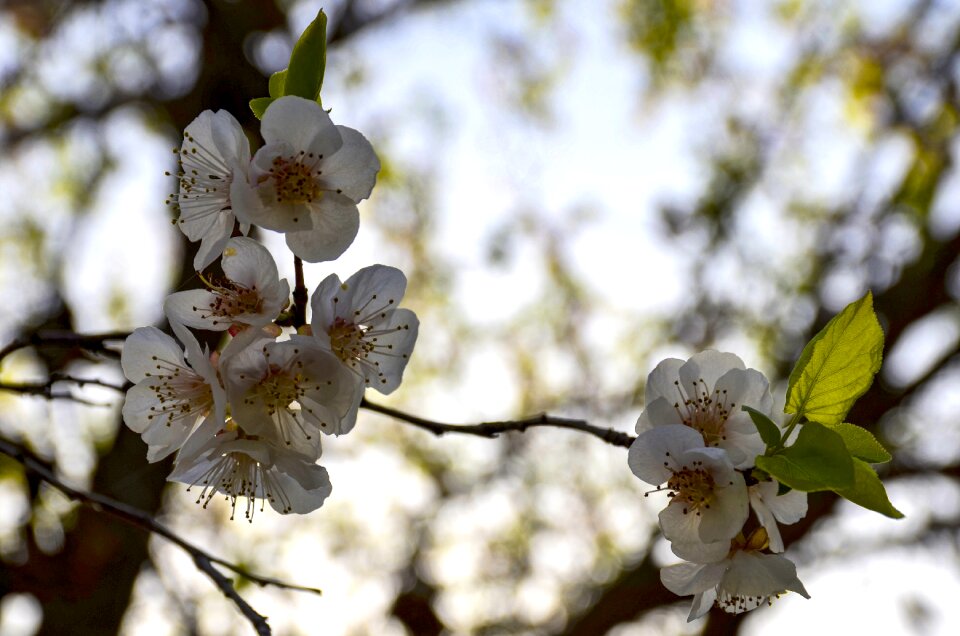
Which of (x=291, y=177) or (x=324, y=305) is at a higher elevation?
(x=291, y=177)

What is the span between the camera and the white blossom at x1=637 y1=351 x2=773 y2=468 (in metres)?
1.06

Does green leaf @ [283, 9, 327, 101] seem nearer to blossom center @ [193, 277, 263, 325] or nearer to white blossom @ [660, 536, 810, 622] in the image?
blossom center @ [193, 277, 263, 325]

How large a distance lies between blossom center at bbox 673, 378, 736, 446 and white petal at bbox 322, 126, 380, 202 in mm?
513

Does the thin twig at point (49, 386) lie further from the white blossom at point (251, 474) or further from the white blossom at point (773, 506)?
the white blossom at point (773, 506)

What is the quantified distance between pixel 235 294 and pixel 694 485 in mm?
647

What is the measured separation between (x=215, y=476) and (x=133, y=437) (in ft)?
7.53

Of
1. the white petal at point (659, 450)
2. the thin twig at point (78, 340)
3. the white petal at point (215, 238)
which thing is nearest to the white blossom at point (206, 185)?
the white petal at point (215, 238)

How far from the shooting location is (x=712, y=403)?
1108 millimetres

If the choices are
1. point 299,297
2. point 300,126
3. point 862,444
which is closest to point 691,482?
point 862,444

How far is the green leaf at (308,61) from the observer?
3.19ft

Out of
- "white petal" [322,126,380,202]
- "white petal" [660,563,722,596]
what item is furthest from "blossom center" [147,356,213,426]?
"white petal" [660,563,722,596]

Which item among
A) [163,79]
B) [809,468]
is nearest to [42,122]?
[163,79]

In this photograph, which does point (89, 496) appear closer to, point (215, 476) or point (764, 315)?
point (215, 476)

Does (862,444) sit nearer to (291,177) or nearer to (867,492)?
(867,492)
